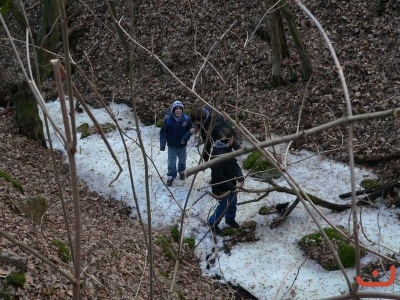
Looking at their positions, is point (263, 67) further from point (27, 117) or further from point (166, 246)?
point (166, 246)

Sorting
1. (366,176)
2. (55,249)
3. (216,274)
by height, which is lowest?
(216,274)

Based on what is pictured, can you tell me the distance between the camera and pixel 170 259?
661 cm

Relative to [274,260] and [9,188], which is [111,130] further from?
[274,260]

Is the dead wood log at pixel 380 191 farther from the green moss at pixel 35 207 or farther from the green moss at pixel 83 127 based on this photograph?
the green moss at pixel 83 127

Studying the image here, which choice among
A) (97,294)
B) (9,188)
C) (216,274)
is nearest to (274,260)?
(216,274)

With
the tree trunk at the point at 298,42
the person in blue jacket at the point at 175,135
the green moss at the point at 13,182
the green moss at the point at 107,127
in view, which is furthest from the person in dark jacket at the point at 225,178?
the green moss at the point at 107,127

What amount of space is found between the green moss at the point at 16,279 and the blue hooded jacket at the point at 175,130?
13.0 feet

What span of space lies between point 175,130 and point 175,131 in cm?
2

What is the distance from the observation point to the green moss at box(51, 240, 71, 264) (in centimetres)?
503

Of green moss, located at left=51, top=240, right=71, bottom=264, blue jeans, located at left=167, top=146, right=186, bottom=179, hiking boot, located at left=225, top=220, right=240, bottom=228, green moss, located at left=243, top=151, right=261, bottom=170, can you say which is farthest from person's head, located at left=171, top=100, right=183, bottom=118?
green moss, located at left=51, top=240, right=71, bottom=264

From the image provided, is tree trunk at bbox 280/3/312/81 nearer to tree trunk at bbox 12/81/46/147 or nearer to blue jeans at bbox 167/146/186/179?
blue jeans at bbox 167/146/186/179

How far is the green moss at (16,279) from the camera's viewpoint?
13.9 feet

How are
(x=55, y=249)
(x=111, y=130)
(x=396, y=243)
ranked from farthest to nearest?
1. (x=111, y=130)
2. (x=396, y=243)
3. (x=55, y=249)

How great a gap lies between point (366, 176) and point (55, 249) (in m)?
4.77
